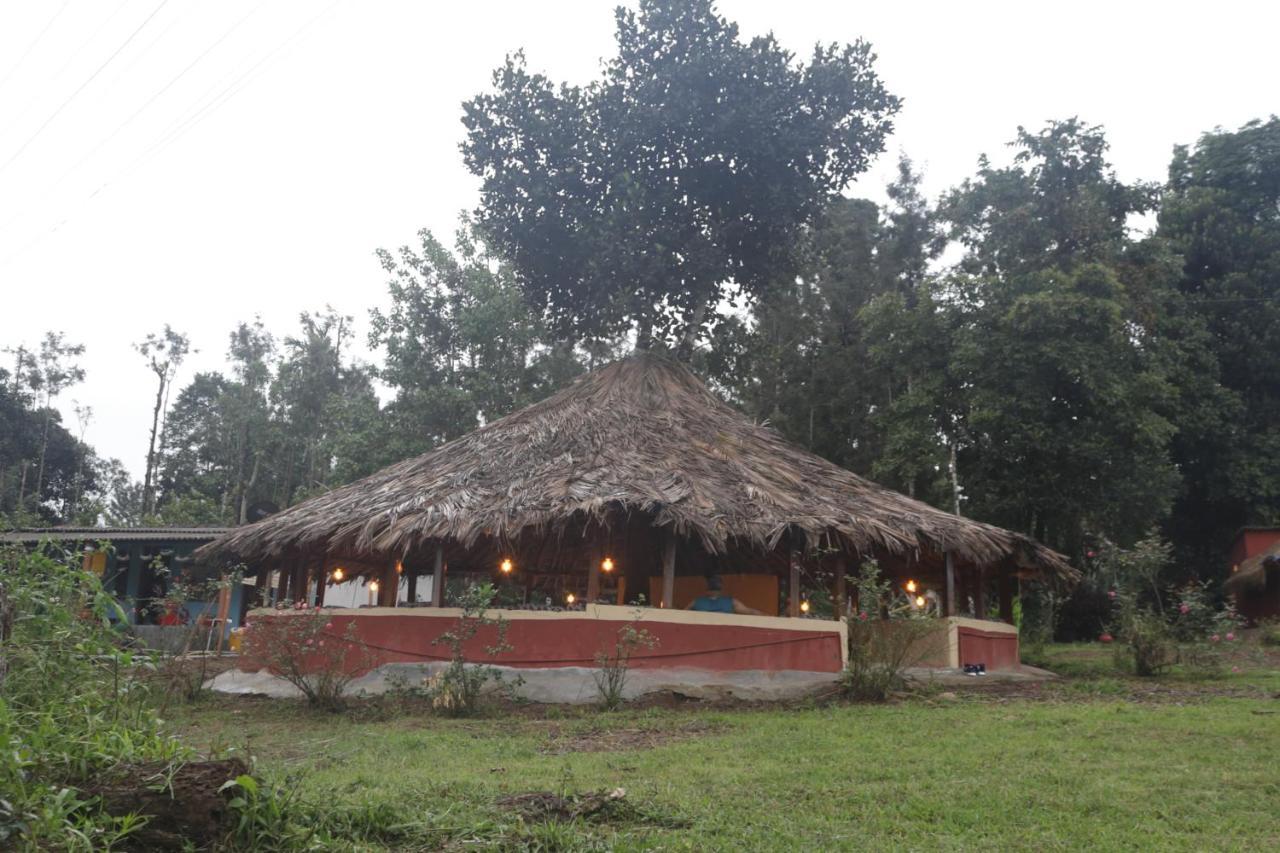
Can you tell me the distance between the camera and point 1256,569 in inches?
864

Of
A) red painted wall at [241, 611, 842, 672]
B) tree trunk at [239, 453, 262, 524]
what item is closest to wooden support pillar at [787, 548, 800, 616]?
red painted wall at [241, 611, 842, 672]

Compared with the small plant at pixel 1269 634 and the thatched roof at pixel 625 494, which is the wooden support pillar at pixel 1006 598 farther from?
the small plant at pixel 1269 634

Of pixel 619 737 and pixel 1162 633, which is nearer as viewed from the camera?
pixel 619 737

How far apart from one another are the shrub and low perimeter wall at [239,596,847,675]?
100 centimetres

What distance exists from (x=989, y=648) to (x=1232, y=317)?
55.8 ft

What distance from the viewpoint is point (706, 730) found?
8156 millimetres

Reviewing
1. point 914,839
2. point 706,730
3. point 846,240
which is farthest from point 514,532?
point 846,240

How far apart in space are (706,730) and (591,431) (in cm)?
592

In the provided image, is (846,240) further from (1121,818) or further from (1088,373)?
(1121,818)

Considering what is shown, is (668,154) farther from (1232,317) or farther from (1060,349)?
(1232,317)

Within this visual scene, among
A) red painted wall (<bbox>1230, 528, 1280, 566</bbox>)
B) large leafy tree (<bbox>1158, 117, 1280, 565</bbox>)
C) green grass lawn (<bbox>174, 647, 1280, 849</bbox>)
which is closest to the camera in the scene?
green grass lawn (<bbox>174, 647, 1280, 849</bbox>)

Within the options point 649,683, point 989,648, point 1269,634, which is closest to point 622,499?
point 649,683

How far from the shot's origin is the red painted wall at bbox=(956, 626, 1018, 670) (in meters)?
13.1

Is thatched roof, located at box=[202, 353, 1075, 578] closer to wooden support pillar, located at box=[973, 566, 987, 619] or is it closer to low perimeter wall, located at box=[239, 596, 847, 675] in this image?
wooden support pillar, located at box=[973, 566, 987, 619]
